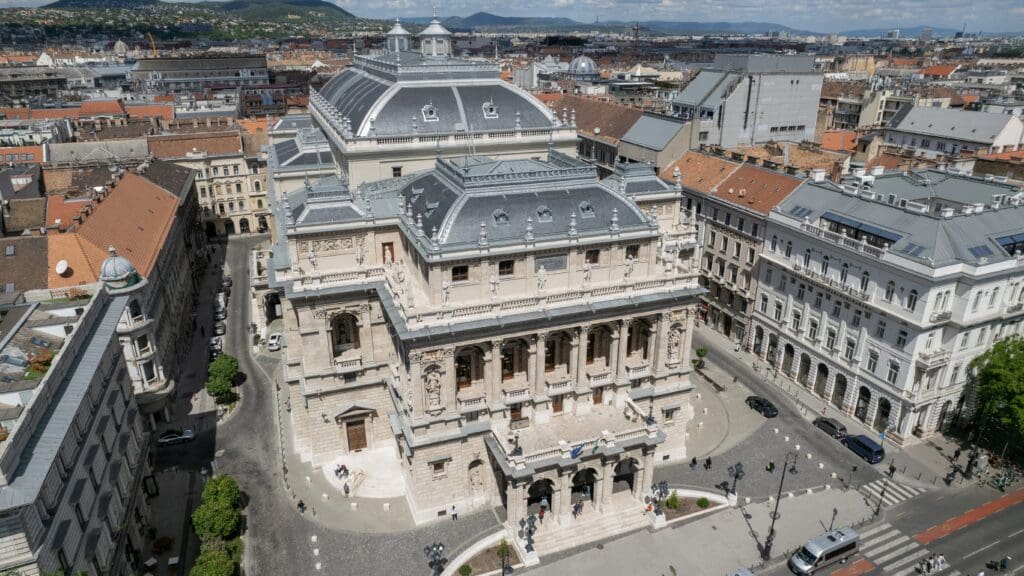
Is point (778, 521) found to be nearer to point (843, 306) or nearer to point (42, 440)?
point (843, 306)

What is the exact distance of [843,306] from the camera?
216ft

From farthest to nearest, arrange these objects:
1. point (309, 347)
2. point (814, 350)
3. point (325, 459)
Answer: point (814, 350), point (325, 459), point (309, 347)

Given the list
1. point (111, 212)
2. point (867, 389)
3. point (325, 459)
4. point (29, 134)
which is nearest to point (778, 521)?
point (867, 389)

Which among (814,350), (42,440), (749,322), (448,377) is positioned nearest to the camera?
(42,440)

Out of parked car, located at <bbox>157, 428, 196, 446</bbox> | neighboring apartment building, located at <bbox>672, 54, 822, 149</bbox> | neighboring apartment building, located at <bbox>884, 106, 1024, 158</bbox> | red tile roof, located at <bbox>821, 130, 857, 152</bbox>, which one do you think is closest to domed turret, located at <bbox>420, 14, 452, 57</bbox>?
neighboring apartment building, located at <bbox>672, 54, 822, 149</bbox>

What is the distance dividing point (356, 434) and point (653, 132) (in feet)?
215

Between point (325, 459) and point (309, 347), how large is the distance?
1131 centimetres

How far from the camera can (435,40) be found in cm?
8044

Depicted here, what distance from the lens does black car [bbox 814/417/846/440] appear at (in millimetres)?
63719

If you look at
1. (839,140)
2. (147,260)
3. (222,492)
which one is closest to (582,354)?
(222,492)

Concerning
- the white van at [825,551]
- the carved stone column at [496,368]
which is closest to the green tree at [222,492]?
the carved stone column at [496,368]

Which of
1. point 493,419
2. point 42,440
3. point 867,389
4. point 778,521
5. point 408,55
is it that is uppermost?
point 408,55

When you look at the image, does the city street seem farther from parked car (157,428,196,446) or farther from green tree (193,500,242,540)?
parked car (157,428,196,446)

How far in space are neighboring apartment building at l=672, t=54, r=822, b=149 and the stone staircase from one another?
72633 millimetres
